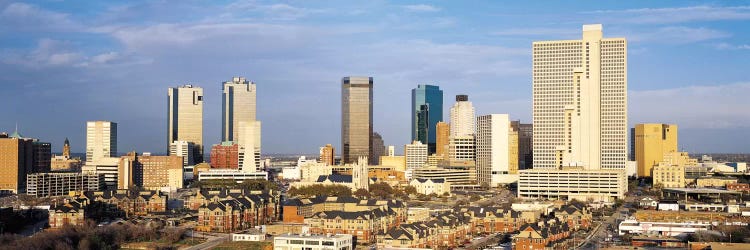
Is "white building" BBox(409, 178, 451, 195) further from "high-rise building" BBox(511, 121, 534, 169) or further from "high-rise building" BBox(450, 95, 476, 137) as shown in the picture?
"high-rise building" BBox(450, 95, 476, 137)

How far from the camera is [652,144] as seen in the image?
310 feet

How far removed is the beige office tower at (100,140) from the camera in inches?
4139

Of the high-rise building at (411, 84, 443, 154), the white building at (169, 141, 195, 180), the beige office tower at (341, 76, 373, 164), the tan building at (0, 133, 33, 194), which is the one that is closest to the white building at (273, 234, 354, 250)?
the tan building at (0, 133, 33, 194)

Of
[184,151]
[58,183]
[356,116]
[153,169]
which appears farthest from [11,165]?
[356,116]

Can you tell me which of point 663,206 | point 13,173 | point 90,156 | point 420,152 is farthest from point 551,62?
point 90,156

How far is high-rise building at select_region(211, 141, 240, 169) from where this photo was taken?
110375 mm

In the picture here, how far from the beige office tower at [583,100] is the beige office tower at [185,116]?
78.5 meters

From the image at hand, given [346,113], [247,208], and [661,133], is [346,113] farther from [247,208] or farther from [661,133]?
[247,208]

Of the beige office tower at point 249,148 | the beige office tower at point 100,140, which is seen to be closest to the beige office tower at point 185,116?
the beige office tower at point 249,148

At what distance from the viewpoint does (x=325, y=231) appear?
4359 centimetres

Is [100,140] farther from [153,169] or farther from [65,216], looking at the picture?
[65,216]

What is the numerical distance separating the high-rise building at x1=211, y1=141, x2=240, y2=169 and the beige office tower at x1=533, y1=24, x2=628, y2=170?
154ft

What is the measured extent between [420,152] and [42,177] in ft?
157

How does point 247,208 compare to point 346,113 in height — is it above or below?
below
